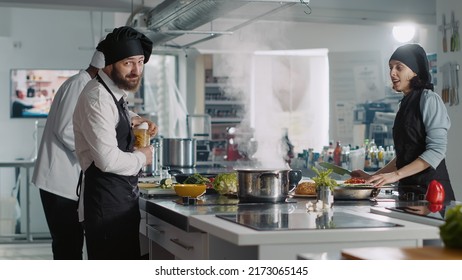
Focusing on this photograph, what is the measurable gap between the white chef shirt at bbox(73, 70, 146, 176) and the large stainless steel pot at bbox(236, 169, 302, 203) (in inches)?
18.9

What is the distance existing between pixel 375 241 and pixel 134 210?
4.54ft

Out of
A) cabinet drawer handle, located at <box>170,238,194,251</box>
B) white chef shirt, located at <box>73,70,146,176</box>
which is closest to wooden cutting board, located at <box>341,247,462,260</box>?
cabinet drawer handle, located at <box>170,238,194,251</box>

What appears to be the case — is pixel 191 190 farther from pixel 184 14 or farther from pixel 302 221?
pixel 184 14

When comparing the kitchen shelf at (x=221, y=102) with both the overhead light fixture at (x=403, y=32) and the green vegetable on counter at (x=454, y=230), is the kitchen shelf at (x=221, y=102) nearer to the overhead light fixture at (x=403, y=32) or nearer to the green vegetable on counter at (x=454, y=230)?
the overhead light fixture at (x=403, y=32)

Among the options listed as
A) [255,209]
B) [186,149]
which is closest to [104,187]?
[255,209]

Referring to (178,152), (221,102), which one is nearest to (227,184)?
(178,152)

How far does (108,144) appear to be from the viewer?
372 cm

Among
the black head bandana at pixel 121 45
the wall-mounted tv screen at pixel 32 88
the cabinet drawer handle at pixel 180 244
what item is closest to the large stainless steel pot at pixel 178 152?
the black head bandana at pixel 121 45

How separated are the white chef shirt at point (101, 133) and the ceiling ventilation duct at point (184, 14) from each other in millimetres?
1951

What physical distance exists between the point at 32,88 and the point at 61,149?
21.3 feet

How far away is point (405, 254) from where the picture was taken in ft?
7.69

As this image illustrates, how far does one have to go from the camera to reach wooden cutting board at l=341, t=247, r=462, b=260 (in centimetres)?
226

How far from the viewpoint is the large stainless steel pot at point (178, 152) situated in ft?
24.1

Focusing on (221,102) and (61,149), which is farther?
(221,102)
